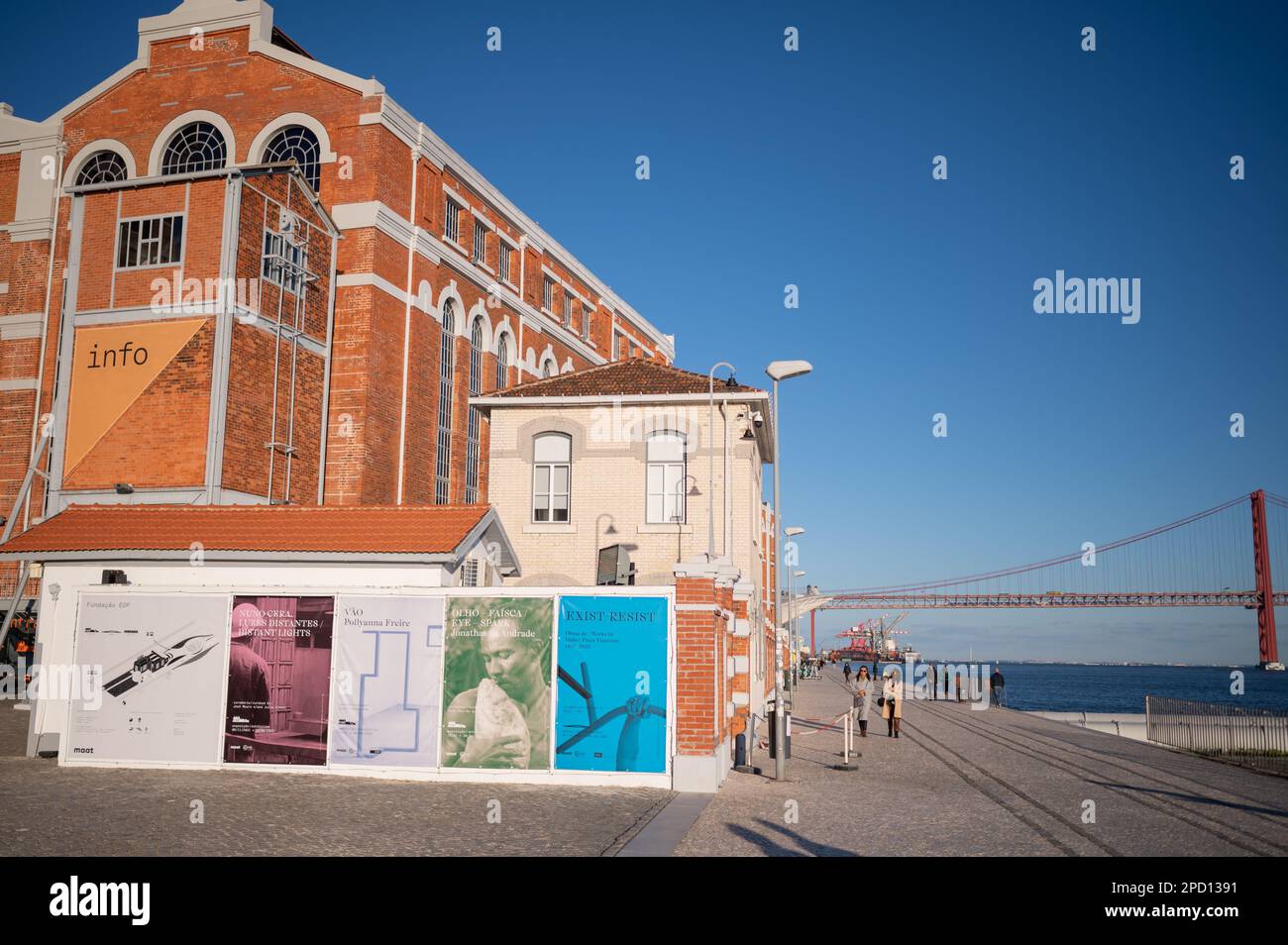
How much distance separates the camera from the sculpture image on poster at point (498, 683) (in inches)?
559

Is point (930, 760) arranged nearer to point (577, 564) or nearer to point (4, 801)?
point (577, 564)

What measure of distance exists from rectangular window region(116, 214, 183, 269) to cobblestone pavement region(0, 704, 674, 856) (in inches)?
516

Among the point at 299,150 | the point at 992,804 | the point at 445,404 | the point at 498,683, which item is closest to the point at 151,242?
the point at 299,150

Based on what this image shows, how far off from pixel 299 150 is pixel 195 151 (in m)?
3.61

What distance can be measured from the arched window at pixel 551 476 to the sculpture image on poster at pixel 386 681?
11.6m

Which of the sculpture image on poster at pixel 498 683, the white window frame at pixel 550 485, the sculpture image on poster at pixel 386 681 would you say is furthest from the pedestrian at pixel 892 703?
the sculpture image on poster at pixel 386 681

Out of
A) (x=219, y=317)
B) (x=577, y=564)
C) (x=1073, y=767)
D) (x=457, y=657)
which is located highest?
(x=219, y=317)

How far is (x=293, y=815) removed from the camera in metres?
11.2

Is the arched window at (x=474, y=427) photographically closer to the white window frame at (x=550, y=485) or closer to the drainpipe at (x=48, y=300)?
the white window frame at (x=550, y=485)

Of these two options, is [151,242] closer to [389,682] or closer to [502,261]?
[389,682]
